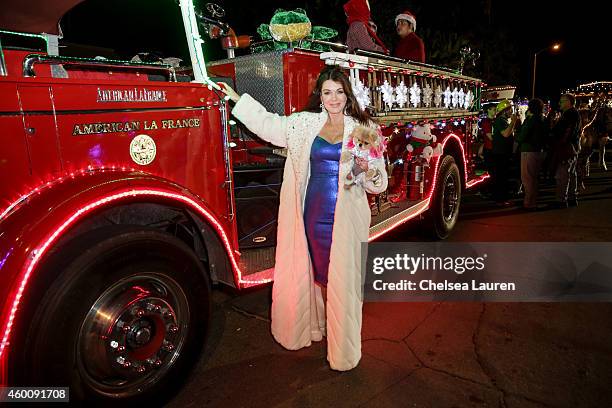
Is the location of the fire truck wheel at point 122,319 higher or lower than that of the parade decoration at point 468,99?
lower

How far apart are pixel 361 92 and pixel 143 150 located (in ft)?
8.01

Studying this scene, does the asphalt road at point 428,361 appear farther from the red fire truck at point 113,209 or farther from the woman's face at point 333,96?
the woman's face at point 333,96

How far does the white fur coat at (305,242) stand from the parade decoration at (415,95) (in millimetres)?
2683

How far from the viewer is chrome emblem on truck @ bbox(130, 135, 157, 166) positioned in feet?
8.63

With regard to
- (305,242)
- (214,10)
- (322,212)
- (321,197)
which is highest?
(214,10)

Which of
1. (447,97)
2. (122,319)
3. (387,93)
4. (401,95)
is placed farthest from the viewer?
(447,97)

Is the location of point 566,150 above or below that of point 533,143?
below

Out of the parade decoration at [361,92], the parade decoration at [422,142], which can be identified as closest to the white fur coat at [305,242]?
the parade decoration at [361,92]

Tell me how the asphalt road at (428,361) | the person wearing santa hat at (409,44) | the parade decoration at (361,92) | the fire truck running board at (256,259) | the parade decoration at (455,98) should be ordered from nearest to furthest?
the asphalt road at (428,361)
the fire truck running board at (256,259)
the parade decoration at (361,92)
the person wearing santa hat at (409,44)
the parade decoration at (455,98)

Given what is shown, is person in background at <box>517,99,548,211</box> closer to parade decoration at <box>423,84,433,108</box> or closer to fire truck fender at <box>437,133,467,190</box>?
fire truck fender at <box>437,133,467,190</box>

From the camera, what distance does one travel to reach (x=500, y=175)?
8977 mm

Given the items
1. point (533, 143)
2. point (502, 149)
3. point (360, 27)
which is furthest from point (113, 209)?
point (502, 149)

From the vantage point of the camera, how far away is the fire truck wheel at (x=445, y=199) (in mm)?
6082

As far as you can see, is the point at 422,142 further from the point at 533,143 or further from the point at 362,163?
the point at 533,143
